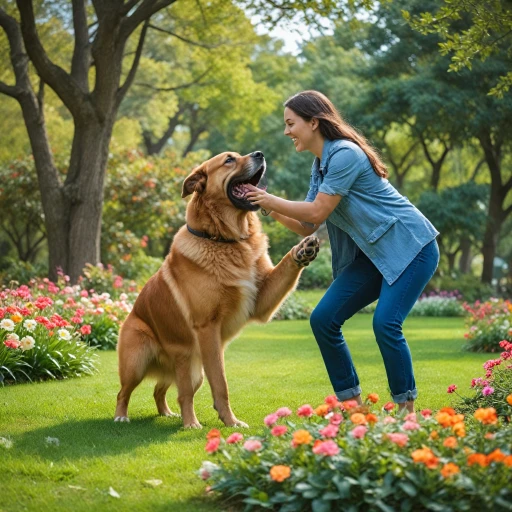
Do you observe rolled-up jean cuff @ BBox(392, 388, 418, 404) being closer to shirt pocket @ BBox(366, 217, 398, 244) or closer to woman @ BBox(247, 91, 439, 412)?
woman @ BBox(247, 91, 439, 412)

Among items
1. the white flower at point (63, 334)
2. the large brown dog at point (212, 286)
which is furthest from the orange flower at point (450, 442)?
the white flower at point (63, 334)

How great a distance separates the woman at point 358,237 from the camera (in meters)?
4.62

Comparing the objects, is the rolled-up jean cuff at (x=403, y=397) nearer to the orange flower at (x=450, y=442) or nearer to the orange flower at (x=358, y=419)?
the orange flower at (x=358, y=419)

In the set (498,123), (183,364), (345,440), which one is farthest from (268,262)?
(498,123)

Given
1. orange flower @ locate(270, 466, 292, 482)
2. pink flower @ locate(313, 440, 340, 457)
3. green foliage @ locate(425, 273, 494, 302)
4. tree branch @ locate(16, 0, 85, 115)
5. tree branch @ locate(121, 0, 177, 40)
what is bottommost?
green foliage @ locate(425, 273, 494, 302)

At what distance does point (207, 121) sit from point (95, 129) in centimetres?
2490

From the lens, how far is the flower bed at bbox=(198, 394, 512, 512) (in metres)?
3.11

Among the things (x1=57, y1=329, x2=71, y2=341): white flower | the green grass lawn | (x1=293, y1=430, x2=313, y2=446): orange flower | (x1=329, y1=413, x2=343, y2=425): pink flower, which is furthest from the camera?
(x1=57, y1=329, x2=71, y2=341): white flower

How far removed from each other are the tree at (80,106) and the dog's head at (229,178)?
781 centimetres

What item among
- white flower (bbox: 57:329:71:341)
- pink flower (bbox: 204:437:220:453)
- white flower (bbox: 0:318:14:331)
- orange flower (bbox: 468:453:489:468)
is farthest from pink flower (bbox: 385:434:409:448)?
white flower (bbox: 57:329:71:341)

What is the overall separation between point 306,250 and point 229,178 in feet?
2.75

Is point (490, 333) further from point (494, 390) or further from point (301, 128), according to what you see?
point (301, 128)

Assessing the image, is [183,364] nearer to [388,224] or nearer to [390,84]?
[388,224]

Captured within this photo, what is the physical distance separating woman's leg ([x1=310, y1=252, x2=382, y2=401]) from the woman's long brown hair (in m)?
0.65
